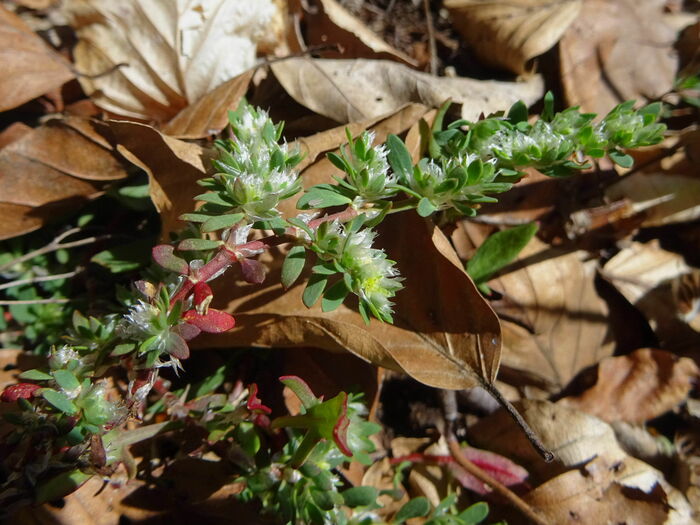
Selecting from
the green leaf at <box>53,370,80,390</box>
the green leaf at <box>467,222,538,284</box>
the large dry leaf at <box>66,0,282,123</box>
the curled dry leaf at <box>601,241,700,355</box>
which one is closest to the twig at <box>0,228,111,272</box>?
the large dry leaf at <box>66,0,282,123</box>

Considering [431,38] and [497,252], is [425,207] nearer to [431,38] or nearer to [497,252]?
[497,252]

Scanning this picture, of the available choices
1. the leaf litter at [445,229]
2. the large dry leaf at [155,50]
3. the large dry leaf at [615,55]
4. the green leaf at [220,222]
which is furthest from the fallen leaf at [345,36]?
the green leaf at [220,222]

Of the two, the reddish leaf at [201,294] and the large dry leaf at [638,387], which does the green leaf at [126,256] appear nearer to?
the reddish leaf at [201,294]

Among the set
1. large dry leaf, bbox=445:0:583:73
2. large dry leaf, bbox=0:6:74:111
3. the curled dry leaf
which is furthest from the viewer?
large dry leaf, bbox=445:0:583:73

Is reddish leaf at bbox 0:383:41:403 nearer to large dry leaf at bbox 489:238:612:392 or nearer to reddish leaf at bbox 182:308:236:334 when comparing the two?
reddish leaf at bbox 182:308:236:334

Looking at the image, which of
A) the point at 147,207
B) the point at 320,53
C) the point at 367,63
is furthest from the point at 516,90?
the point at 147,207
